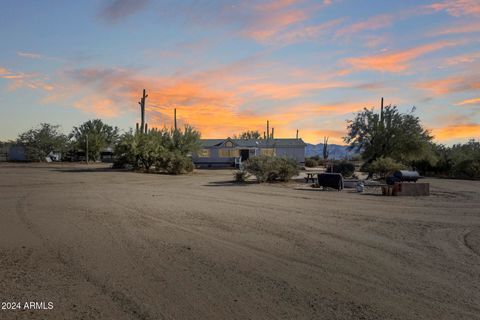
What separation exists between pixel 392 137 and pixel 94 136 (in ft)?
172

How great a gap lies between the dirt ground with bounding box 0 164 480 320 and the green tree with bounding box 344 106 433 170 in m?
23.4

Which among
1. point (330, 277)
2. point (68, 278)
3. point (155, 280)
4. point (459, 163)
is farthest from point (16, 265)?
point (459, 163)

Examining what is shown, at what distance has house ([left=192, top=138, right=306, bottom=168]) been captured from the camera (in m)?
58.6

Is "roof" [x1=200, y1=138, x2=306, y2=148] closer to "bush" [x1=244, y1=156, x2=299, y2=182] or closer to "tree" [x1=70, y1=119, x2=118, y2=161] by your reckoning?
"tree" [x1=70, y1=119, x2=118, y2=161]

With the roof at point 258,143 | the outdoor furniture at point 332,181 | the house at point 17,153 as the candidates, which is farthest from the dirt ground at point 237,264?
the house at point 17,153

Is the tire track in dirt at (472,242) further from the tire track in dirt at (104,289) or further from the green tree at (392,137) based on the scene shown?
Result: the green tree at (392,137)

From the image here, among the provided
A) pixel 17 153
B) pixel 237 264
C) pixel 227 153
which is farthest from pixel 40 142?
pixel 237 264

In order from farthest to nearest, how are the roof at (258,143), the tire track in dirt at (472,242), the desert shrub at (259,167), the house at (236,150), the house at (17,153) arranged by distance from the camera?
the house at (17,153) → the roof at (258,143) → the house at (236,150) → the desert shrub at (259,167) → the tire track in dirt at (472,242)

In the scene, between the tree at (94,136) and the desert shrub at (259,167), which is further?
the tree at (94,136)

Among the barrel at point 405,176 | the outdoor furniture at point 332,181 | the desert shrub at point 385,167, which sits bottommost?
the outdoor furniture at point 332,181

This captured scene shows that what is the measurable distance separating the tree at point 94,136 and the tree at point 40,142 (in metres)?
4.74

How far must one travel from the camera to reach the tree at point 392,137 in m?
36.4

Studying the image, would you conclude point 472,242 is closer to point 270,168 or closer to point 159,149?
point 270,168

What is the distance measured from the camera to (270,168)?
95.2 ft
